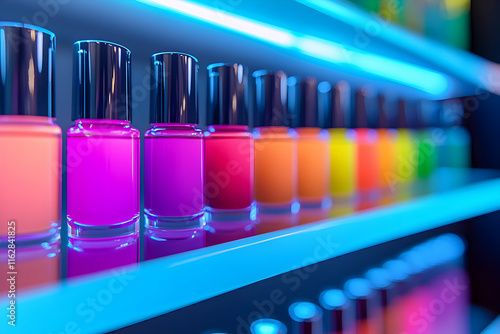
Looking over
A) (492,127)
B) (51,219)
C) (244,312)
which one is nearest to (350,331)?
(244,312)

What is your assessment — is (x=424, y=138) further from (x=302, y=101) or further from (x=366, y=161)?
(x=302, y=101)

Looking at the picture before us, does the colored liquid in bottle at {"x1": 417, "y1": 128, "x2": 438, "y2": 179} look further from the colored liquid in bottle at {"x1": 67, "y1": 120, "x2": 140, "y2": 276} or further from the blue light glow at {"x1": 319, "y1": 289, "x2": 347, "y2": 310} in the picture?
the colored liquid in bottle at {"x1": 67, "y1": 120, "x2": 140, "y2": 276}

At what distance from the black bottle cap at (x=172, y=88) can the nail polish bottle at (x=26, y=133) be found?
12 cm

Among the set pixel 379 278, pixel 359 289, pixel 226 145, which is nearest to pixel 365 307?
pixel 359 289

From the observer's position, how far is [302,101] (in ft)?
2.08

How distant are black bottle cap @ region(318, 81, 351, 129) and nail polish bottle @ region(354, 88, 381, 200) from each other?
5cm

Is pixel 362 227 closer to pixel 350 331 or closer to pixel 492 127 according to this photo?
pixel 350 331

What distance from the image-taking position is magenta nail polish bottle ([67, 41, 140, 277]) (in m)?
0.39

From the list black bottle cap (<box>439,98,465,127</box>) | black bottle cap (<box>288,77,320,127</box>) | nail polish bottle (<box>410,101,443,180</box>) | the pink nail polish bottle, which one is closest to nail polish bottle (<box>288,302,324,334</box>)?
the pink nail polish bottle

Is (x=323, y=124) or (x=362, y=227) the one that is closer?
(x=362, y=227)

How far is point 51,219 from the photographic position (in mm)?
365

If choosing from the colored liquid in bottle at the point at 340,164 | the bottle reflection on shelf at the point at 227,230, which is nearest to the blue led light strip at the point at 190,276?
the bottle reflection on shelf at the point at 227,230

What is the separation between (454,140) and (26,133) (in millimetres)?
1264

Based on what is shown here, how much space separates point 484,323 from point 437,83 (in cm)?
84
